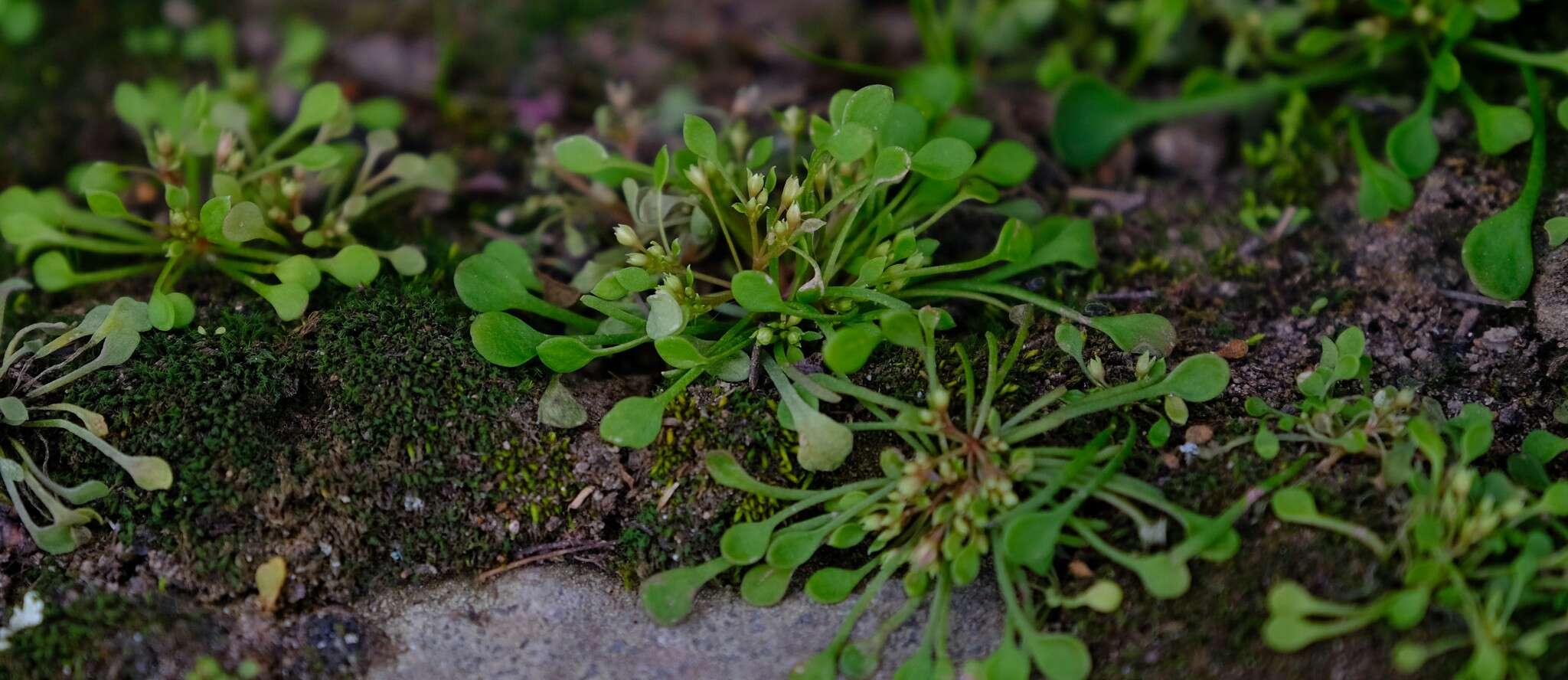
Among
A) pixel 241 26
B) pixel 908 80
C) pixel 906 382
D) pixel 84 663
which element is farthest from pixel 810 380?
pixel 241 26

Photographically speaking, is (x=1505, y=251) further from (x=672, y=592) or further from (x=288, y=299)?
(x=288, y=299)

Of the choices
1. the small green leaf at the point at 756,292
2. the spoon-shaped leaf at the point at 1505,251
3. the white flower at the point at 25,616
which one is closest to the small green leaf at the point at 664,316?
the small green leaf at the point at 756,292

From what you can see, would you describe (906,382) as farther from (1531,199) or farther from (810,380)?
(1531,199)

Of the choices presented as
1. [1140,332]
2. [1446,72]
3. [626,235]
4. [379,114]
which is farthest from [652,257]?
[1446,72]

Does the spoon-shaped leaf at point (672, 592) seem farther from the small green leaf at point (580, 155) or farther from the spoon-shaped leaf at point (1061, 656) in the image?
the small green leaf at point (580, 155)

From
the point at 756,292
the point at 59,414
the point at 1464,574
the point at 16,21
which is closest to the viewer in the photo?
the point at 1464,574

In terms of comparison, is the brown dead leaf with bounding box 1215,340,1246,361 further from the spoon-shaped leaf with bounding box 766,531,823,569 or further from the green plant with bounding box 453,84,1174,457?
the spoon-shaped leaf with bounding box 766,531,823,569
